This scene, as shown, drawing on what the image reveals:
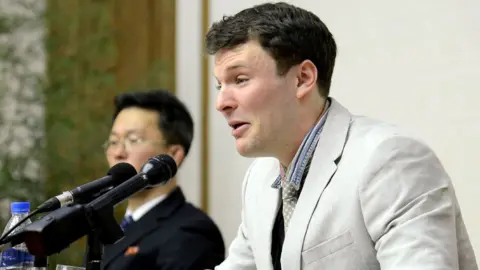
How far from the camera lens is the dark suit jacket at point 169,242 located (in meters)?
2.26

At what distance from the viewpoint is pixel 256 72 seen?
4.99 feet

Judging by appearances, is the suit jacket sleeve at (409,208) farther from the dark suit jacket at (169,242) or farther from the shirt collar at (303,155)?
the dark suit jacket at (169,242)

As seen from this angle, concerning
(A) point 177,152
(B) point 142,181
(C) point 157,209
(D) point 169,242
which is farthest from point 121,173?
(A) point 177,152

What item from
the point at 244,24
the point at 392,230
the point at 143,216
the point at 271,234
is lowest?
the point at 143,216

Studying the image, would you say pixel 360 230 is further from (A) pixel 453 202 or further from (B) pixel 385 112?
(B) pixel 385 112

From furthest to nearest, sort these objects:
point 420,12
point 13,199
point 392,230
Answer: point 13,199, point 420,12, point 392,230

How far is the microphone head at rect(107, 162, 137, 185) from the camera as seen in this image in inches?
54.5

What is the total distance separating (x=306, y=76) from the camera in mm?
1558

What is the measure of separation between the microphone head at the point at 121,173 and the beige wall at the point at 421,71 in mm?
1222

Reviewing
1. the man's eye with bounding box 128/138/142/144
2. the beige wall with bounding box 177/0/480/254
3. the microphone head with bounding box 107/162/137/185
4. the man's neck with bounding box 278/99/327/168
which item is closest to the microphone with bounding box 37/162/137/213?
the microphone head with bounding box 107/162/137/185

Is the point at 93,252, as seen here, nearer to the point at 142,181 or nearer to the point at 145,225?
the point at 142,181

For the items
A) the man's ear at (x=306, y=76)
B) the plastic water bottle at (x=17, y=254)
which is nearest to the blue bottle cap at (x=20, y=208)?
the plastic water bottle at (x=17, y=254)

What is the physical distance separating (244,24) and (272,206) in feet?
1.43

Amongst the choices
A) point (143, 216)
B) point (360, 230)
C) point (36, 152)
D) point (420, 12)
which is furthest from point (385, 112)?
point (36, 152)
